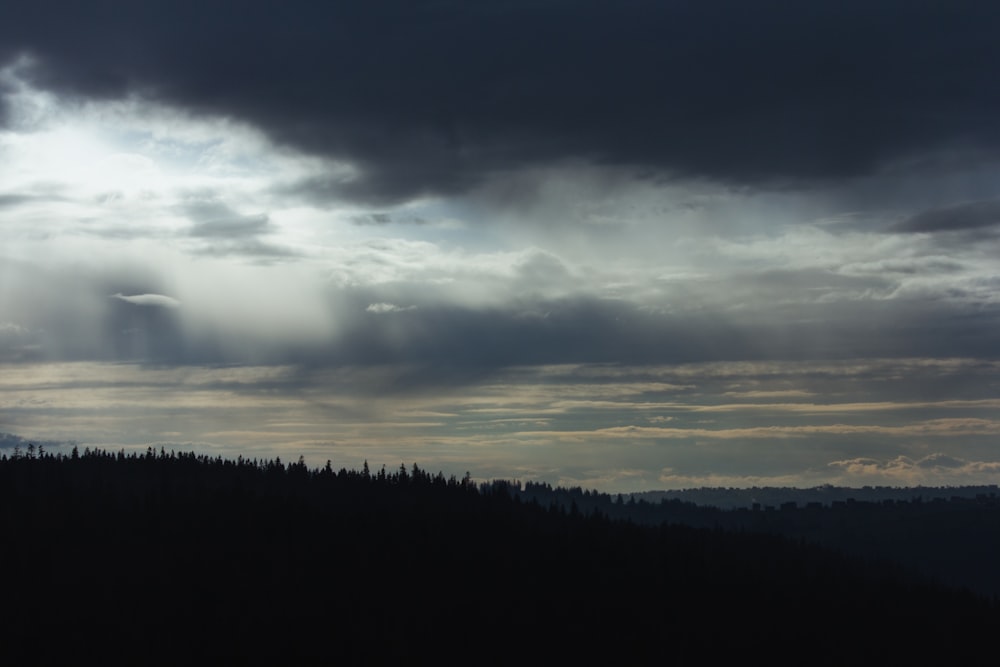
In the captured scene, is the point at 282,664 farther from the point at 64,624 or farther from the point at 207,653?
the point at 64,624

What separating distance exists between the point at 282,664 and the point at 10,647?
45053 millimetres

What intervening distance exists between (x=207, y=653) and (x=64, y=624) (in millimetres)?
24798

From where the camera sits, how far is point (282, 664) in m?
199

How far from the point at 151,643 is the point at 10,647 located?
22.4 meters

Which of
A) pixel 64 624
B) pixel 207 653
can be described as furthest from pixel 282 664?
pixel 64 624

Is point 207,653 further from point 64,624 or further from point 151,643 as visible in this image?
point 64,624

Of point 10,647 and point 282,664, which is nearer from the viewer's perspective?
point 10,647

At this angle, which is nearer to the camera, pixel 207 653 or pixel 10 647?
pixel 10 647

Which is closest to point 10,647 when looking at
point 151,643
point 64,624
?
point 64,624

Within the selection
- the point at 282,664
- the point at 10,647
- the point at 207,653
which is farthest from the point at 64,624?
the point at 282,664

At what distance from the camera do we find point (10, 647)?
18388 cm

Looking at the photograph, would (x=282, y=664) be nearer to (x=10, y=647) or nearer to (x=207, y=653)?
(x=207, y=653)

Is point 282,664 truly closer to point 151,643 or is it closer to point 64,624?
point 151,643

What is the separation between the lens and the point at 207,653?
645 feet
